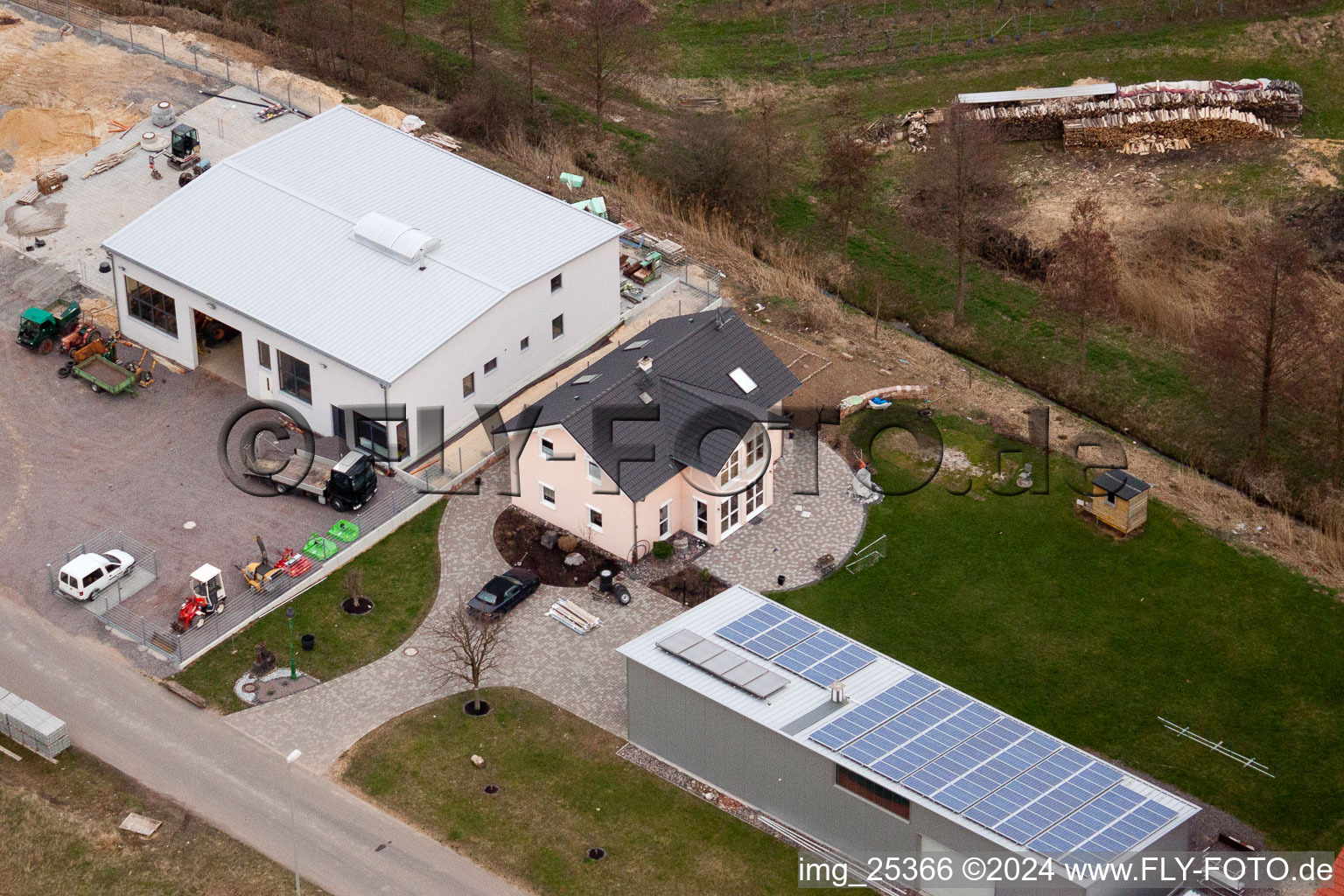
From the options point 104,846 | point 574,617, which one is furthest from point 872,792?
point 104,846

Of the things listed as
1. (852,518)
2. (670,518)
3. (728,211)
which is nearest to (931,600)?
(852,518)

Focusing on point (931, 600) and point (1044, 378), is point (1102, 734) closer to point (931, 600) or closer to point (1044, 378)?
point (931, 600)

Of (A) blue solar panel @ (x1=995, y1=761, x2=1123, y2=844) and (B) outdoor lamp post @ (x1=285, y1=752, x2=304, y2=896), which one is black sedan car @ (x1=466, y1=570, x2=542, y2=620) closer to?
(B) outdoor lamp post @ (x1=285, y1=752, x2=304, y2=896)

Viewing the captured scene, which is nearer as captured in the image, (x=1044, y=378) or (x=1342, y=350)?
(x=1342, y=350)

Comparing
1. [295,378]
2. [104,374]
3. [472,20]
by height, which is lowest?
[104,374]

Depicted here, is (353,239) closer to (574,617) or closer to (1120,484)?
(574,617)

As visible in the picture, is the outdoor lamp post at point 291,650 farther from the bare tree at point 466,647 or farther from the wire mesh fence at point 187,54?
the wire mesh fence at point 187,54

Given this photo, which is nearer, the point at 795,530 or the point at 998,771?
the point at 998,771
